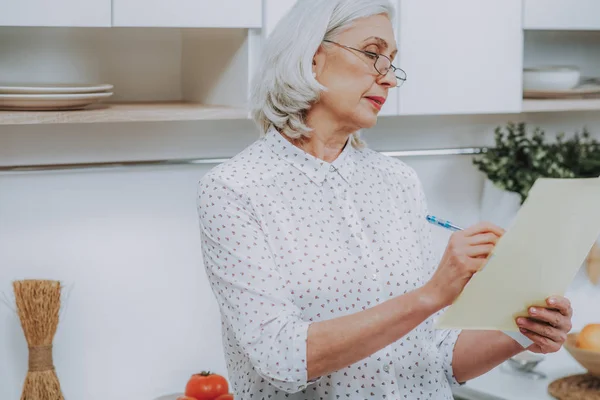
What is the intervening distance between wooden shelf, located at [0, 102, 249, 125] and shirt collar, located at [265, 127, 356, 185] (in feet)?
1.14

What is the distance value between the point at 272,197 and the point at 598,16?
4.10 ft

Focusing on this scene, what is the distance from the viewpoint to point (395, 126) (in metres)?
2.46

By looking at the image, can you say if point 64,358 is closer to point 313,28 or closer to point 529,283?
point 313,28

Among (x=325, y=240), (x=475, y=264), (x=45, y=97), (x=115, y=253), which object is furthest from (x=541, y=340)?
(x=115, y=253)

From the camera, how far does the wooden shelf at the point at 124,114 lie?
5.70 feet

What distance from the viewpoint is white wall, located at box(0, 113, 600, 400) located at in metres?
2.05

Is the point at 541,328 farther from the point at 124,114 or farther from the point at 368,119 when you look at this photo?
the point at 124,114

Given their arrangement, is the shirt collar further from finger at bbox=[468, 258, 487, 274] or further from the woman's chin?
finger at bbox=[468, 258, 487, 274]

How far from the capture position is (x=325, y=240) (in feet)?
4.90

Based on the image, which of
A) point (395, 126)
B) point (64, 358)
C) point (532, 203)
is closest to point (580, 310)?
point (395, 126)

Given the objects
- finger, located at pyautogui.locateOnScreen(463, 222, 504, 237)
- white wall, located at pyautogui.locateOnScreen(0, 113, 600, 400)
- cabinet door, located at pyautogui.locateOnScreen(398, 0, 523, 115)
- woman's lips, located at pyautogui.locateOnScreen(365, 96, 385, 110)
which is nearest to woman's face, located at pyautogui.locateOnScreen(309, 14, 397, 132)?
woman's lips, located at pyautogui.locateOnScreen(365, 96, 385, 110)

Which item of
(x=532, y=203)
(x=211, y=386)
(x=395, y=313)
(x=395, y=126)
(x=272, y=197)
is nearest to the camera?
(x=532, y=203)

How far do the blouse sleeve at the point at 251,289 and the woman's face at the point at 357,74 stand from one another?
225mm

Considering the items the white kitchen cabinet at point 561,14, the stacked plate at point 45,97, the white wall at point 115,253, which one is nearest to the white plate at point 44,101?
the stacked plate at point 45,97
